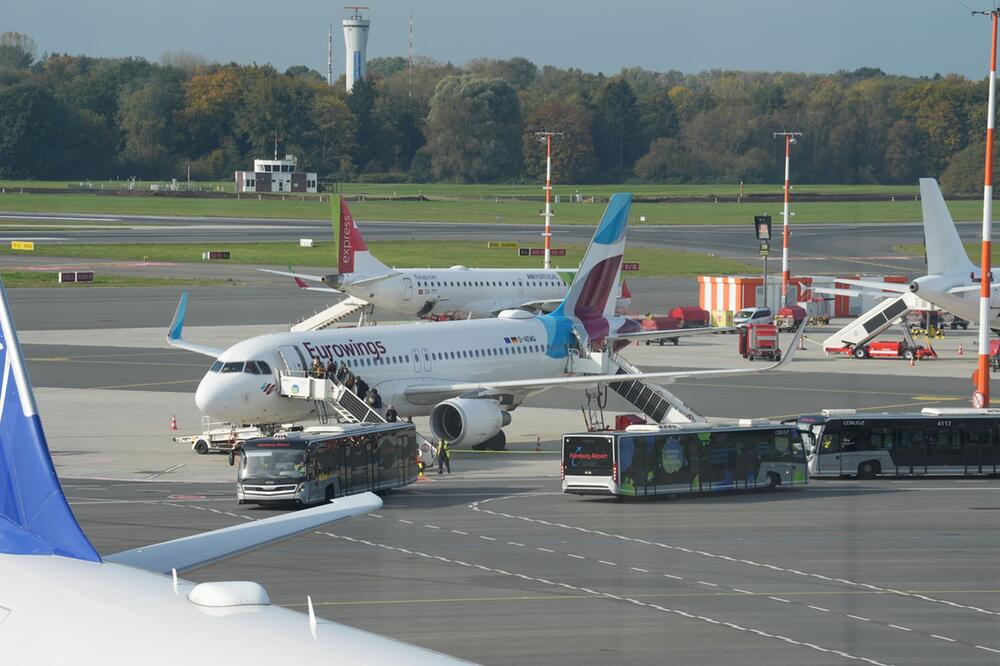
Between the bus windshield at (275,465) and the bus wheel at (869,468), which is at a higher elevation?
the bus windshield at (275,465)

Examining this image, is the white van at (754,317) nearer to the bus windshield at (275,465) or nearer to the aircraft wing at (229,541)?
the bus windshield at (275,465)

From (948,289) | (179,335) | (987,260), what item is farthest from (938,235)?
(179,335)

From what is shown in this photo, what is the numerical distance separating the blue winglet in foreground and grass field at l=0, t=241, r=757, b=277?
122790 millimetres

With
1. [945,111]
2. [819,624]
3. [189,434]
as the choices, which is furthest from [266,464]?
[945,111]

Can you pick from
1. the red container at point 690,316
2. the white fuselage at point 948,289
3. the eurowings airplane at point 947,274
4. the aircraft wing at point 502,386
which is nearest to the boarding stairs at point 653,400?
the aircraft wing at point 502,386

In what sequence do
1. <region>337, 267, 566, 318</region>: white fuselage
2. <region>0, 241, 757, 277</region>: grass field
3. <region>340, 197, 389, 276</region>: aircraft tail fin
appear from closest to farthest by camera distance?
<region>340, 197, 389, 276</region>: aircraft tail fin < <region>337, 267, 566, 318</region>: white fuselage < <region>0, 241, 757, 277</region>: grass field

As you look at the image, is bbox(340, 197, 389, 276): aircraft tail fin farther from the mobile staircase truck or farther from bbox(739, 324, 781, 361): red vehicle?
the mobile staircase truck

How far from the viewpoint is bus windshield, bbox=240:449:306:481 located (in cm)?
4150

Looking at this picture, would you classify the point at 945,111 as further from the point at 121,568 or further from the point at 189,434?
the point at 121,568

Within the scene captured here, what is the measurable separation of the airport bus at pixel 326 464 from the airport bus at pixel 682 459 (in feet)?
17.5

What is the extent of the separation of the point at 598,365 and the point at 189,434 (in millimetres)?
17062

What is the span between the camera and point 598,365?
6034cm

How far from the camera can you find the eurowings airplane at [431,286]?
87375 millimetres

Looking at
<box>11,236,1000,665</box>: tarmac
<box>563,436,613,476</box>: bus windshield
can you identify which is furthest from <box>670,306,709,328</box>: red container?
<box>563,436,613,476</box>: bus windshield
